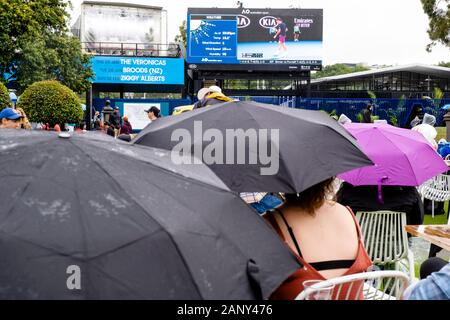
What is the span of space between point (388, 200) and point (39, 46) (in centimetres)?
2046

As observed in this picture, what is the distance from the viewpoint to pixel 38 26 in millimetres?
19875

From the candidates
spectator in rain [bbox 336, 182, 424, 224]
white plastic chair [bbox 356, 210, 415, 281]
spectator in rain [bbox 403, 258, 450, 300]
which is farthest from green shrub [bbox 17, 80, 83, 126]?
spectator in rain [bbox 403, 258, 450, 300]

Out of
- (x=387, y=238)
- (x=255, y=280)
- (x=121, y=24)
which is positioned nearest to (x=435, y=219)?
(x=387, y=238)

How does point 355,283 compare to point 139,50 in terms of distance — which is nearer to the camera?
point 355,283

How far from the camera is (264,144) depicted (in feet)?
9.40

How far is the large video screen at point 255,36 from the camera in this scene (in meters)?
28.3

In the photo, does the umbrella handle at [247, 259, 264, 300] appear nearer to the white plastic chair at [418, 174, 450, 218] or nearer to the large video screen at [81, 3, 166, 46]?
the white plastic chair at [418, 174, 450, 218]

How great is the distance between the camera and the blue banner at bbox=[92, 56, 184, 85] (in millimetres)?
31156

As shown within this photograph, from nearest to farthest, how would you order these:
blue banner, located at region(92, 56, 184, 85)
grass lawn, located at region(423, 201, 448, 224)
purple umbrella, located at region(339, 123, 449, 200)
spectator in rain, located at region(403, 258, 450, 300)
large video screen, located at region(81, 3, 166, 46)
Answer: spectator in rain, located at region(403, 258, 450, 300)
purple umbrella, located at region(339, 123, 449, 200)
grass lawn, located at region(423, 201, 448, 224)
blue banner, located at region(92, 56, 184, 85)
large video screen, located at region(81, 3, 166, 46)

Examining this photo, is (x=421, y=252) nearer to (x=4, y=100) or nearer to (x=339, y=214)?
(x=339, y=214)

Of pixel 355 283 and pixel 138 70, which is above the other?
pixel 138 70

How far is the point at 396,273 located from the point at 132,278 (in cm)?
129

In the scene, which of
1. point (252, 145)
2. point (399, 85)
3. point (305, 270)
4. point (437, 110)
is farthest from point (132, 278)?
point (399, 85)

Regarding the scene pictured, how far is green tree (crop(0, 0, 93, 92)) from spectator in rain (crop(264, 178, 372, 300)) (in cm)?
1726
